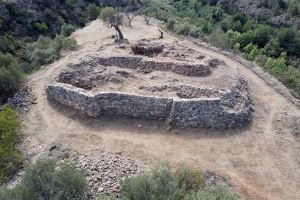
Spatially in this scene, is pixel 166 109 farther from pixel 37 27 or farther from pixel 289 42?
pixel 289 42

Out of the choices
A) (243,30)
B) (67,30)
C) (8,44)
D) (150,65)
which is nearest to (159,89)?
(150,65)

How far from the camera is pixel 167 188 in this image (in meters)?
14.8

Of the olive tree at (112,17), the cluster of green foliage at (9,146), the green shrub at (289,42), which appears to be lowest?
the green shrub at (289,42)

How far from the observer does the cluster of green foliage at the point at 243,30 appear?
113 feet

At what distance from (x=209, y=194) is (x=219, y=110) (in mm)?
7220

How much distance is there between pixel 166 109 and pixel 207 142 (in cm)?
279

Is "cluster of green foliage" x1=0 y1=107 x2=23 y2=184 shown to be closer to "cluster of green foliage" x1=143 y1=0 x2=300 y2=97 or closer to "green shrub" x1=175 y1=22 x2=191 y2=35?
"cluster of green foliage" x1=143 y1=0 x2=300 y2=97

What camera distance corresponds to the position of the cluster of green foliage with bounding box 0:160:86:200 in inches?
592

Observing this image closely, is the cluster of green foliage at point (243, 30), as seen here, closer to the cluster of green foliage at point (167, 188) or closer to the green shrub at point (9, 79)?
the cluster of green foliage at point (167, 188)

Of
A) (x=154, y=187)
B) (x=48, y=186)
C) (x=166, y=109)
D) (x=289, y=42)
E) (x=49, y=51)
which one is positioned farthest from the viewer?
(x=289, y=42)

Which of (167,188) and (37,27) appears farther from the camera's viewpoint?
(37,27)

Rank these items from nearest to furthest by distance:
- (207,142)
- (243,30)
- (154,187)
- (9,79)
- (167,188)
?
(154,187), (167,188), (207,142), (9,79), (243,30)

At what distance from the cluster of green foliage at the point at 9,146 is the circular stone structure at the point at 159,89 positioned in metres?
3.52

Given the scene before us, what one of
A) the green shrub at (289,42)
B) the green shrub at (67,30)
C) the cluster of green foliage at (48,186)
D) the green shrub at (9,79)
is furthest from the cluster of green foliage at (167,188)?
the green shrub at (289,42)
